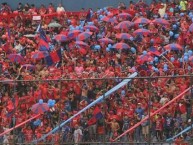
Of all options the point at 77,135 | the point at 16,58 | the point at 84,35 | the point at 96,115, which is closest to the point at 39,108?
the point at 77,135

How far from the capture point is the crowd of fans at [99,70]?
19531 mm

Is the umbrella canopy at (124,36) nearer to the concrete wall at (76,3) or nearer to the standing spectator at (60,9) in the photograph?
the standing spectator at (60,9)

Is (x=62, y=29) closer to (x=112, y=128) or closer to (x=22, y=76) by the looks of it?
(x=22, y=76)

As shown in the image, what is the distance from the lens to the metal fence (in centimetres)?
1933

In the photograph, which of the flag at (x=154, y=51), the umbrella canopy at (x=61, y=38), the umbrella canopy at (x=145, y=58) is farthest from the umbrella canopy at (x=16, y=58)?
the flag at (x=154, y=51)

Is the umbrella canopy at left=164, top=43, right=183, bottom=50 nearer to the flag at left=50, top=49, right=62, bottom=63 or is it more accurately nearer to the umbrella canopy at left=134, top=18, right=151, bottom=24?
the umbrella canopy at left=134, top=18, right=151, bottom=24

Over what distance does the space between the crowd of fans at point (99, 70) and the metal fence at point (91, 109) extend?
2cm

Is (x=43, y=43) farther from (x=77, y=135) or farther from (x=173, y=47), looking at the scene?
(x=77, y=135)

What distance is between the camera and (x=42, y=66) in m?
31.8

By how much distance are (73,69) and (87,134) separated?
448 inches

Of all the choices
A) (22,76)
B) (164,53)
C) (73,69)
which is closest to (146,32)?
(164,53)

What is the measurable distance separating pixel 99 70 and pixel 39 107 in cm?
936

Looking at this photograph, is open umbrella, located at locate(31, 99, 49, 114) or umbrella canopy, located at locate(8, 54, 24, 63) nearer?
open umbrella, located at locate(31, 99, 49, 114)

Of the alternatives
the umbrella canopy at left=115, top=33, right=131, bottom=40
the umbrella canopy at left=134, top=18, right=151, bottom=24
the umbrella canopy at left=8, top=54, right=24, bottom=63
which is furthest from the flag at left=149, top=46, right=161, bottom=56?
the umbrella canopy at left=8, top=54, right=24, bottom=63
